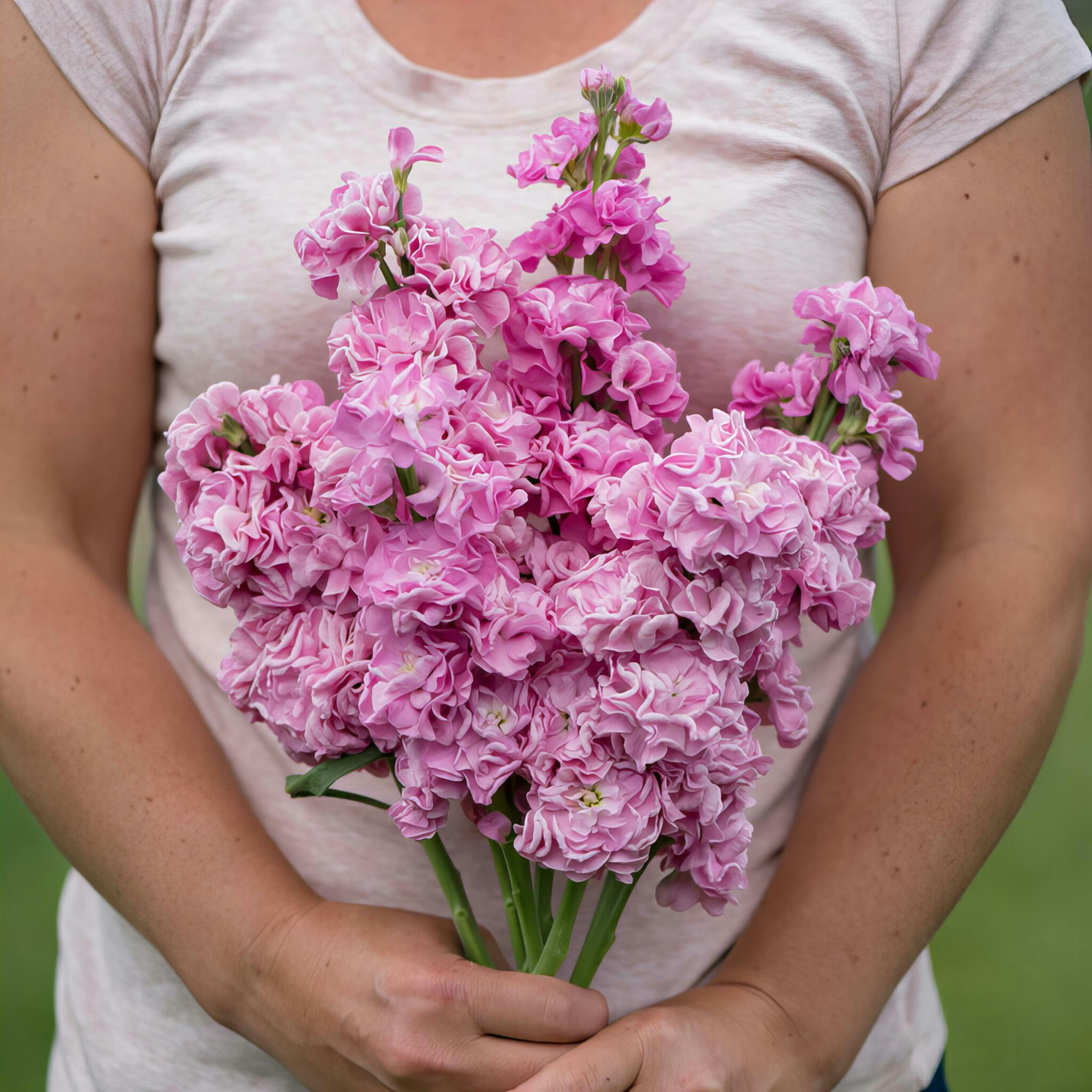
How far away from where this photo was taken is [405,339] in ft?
1.74

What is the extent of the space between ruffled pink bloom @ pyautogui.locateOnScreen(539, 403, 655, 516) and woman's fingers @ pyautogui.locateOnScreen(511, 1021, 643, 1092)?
0.95 ft

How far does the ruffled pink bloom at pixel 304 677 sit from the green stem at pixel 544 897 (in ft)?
0.45

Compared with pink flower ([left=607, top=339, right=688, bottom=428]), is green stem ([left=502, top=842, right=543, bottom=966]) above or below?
below

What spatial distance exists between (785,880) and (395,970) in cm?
30

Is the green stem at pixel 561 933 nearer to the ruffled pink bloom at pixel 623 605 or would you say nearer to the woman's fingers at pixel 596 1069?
the woman's fingers at pixel 596 1069

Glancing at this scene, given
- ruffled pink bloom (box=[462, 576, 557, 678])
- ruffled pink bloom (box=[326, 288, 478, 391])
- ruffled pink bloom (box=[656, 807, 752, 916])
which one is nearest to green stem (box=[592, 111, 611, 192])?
ruffled pink bloom (box=[326, 288, 478, 391])

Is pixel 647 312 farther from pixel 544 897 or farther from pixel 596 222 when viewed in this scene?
pixel 544 897

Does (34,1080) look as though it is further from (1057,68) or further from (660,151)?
(1057,68)

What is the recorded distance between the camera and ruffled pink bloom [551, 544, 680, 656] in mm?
493

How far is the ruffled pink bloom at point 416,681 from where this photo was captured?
0.51 metres

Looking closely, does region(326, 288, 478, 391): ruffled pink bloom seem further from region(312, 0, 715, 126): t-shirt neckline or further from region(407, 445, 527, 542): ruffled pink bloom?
region(312, 0, 715, 126): t-shirt neckline

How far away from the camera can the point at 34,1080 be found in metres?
2.27

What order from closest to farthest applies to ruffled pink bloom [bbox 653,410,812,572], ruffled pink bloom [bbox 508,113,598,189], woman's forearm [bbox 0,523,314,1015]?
1. ruffled pink bloom [bbox 653,410,812,572]
2. ruffled pink bloom [bbox 508,113,598,189]
3. woman's forearm [bbox 0,523,314,1015]

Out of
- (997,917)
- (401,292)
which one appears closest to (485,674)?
(401,292)
